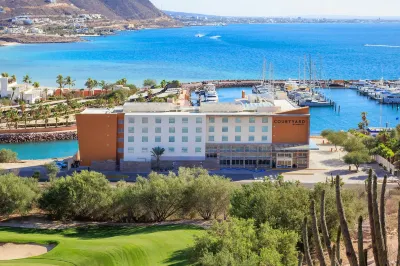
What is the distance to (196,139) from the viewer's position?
141ft

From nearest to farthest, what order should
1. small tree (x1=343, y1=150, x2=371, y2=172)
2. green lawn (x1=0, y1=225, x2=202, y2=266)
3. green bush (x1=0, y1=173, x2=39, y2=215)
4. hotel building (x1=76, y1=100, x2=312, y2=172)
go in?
green lawn (x1=0, y1=225, x2=202, y2=266) < green bush (x1=0, y1=173, x2=39, y2=215) < small tree (x1=343, y1=150, x2=371, y2=172) < hotel building (x1=76, y1=100, x2=312, y2=172)

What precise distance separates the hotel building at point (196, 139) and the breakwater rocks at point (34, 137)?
14169 mm

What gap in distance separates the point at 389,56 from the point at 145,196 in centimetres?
13808

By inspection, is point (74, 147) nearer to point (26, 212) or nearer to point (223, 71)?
point (26, 212)

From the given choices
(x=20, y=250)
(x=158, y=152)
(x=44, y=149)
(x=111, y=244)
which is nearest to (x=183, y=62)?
(x=44, y=149)

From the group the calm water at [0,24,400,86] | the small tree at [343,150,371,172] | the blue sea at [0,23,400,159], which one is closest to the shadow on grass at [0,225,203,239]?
the small tree at [343,150,371,172]

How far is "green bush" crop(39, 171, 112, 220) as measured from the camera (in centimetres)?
3064

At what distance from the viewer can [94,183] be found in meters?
31.1

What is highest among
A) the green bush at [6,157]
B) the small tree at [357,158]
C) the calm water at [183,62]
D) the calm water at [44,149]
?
the calm water at [183,62]

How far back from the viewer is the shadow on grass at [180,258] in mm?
23750

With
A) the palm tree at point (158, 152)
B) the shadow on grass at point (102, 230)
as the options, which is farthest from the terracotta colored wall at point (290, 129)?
the shadow on grass at point (102, 230)

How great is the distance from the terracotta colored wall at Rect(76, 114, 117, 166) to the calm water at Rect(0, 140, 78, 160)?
28.9 feet

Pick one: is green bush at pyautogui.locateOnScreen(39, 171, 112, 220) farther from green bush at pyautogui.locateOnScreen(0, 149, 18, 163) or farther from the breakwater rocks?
the breakwater rocks

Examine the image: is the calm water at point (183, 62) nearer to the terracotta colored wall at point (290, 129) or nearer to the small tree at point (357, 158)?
the terracotta colored wall at point (290, 129)
